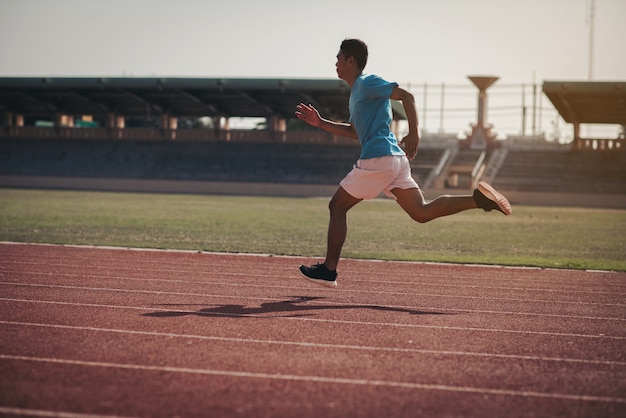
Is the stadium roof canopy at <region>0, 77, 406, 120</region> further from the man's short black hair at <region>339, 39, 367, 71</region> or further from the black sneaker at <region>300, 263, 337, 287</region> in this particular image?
the black sneaker at <region>300, 263, 337, 287</region>

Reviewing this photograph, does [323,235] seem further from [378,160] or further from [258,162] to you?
[258,162]

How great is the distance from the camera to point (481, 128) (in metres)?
52.4

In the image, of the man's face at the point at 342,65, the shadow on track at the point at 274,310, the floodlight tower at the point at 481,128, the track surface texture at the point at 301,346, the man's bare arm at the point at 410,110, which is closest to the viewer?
the track surface texture at the point at 301,346

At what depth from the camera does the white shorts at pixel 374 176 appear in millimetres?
7234

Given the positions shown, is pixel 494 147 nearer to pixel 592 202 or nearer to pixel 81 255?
pixel 592 202

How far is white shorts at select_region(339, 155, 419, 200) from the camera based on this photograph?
23.7 feet

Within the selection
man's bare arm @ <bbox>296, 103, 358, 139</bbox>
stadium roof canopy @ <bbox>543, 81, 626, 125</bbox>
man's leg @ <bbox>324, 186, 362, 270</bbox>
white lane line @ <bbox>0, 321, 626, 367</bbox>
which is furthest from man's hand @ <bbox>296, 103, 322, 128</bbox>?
stadium roof canopy @ <bbox>543, 81, 626, 125</bbox>

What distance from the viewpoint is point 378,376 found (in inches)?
183

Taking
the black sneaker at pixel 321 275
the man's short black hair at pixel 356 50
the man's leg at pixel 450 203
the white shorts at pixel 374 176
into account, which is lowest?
the black sneaker at pixel 321 275

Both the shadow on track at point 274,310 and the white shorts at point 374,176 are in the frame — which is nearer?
the shadow on track at point 274,310

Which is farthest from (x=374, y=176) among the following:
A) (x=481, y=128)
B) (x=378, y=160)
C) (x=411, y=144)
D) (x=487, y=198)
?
(x=481, y=128)

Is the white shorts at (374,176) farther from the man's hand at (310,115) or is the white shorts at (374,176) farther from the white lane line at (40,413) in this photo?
the white lane line at (40,413)

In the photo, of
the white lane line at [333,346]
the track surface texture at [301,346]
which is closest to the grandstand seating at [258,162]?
the track surface texture at [301,346]

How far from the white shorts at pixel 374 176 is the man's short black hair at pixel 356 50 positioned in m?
0.92
